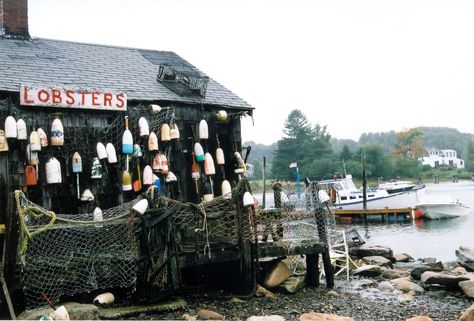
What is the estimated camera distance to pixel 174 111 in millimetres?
12867

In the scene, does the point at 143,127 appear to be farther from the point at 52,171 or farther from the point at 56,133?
the point at 52,171

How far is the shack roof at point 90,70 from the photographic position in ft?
39.9

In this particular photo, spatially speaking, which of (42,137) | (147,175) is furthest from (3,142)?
(147,175)

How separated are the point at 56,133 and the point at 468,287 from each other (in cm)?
1047

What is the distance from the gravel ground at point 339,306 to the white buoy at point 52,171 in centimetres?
387

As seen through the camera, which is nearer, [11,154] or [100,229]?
[100,229]

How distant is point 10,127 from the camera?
10.4 m

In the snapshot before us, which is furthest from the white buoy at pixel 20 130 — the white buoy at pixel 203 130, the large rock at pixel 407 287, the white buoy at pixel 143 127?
the large rock at pixel 407 287

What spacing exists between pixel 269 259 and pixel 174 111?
4496mm

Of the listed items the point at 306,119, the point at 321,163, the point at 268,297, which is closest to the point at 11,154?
the point at 268,297

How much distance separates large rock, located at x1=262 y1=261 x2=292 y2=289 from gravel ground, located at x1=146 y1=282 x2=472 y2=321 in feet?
1.26

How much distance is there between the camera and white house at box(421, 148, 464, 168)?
421ft

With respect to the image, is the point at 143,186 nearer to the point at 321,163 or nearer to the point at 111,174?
the point at 111,174

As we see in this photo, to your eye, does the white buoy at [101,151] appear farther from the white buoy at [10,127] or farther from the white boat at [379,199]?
the white boat at [379,199]
